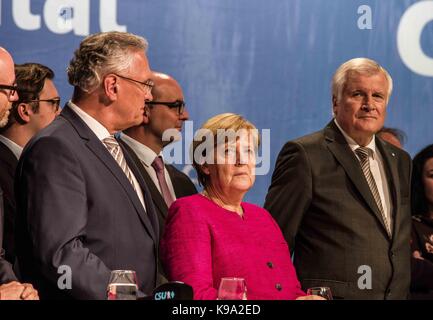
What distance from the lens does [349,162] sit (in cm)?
429

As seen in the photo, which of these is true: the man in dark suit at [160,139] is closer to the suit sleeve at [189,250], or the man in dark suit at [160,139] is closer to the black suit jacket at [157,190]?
the black suit jacket at [157,190]

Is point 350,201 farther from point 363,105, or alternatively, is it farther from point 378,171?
point 363,105

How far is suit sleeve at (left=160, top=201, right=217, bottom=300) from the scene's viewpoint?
333 centimetres

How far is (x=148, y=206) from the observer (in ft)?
11.9

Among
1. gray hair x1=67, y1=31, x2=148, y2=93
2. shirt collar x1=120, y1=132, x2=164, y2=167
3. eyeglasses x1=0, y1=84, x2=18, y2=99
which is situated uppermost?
gray hair x1=67, y1=31, x2=148, y2=93

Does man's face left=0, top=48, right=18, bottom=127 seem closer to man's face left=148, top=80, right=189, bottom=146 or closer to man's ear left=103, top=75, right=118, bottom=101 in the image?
man's ear left=103, top=75, right=118, bottom=101

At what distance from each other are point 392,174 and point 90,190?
153 centimetres

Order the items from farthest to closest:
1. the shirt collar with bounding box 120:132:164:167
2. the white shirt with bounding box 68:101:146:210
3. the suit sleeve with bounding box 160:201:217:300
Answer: the shirt collar with bounding box 120:132:164:167
the white shirt with bounding box 68:101:146:210
the suit sleeve with bounding box 160:201:217:300

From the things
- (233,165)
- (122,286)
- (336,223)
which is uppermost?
(233,165)

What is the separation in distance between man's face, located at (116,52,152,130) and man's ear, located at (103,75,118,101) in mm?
16

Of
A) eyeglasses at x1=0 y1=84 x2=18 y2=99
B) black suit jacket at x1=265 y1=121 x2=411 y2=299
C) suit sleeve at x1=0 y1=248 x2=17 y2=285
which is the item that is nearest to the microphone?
suit sleeve at x1=0 y1=248 x2=17 y2=285

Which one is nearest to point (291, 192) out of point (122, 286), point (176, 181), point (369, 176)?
point (369, 176)

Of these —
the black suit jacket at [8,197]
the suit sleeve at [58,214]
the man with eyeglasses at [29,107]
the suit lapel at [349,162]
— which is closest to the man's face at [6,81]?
the suit sleeve at [58,214]
